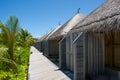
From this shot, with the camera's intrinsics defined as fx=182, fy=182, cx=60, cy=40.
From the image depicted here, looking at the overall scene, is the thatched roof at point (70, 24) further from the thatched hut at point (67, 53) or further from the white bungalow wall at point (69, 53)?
the white bungalow wall at point (69, 53)

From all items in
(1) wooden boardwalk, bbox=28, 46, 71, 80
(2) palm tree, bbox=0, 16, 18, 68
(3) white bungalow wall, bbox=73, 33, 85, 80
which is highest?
(2) palm tree, bbox=0, 16, 18, 68

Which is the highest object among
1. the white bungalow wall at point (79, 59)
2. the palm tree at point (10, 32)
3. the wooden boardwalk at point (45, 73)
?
the palm tree at point (10, 32)

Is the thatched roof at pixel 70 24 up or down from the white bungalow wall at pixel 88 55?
up

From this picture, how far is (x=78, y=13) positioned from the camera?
56.5ft

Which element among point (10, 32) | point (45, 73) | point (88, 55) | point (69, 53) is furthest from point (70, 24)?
point (88, 55)

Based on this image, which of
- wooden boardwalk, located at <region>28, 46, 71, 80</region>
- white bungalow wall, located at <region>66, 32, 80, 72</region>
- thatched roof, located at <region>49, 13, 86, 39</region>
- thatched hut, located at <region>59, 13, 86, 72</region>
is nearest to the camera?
wooden boardwalk, located at <region>28, 46, 71, 80</region>

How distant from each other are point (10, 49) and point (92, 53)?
6.42 m

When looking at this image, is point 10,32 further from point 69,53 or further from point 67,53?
point 69,53

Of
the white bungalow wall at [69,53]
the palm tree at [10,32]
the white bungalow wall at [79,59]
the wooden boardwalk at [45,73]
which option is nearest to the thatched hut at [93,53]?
the white bungalow wall at [79,59]

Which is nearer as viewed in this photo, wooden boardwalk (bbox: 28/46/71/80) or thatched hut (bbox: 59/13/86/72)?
wooden boardwalk (bbox: 28/46/71/80)

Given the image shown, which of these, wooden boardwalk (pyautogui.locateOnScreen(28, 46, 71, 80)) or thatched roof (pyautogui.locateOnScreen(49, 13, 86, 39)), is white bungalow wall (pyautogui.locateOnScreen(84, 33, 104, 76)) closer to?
wooden boardwalk (pyautogui.locateOnScreen(28, 46, 71, 80))

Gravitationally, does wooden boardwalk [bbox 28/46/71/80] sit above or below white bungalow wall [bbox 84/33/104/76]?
below

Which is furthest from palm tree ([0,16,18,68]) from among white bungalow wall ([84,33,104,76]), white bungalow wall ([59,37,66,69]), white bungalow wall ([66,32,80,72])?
white bungalow wall ([84,33,104,76])

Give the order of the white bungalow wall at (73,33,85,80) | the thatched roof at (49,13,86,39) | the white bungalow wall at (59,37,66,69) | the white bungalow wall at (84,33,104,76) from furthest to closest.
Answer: the thatched roof at (49,13,86,39)
the white bungalow wall at (59,37,66,69)
the white bungalow wall at (84,33,104,76)
the white bungalow wall at (73,33,85,80)
